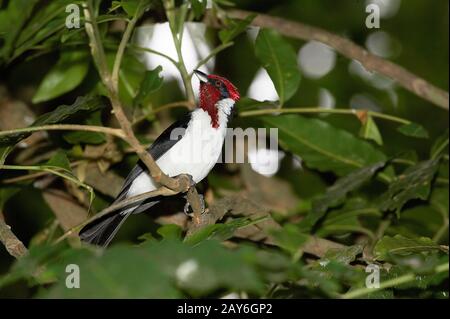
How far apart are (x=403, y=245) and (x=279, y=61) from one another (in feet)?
4.63

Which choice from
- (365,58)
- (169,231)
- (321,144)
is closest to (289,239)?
(169,231)

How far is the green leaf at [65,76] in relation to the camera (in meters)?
3.78

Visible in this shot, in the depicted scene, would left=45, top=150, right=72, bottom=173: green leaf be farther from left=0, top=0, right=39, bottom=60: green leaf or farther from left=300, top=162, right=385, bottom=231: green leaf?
left=300, top=162, right=385, bottom=231: green leaf

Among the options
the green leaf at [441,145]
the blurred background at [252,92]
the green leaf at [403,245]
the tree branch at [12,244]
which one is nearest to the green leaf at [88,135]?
the blurred background at [252,92]

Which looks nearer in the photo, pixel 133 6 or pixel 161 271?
pixel 161 271

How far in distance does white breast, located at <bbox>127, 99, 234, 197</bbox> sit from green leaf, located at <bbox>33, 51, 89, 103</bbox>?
23.4 inches

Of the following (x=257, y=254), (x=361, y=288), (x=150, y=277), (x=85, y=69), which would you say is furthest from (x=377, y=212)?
(x=150, y=277)

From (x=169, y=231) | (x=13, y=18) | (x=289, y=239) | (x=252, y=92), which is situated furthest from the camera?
(x=252, y=92)

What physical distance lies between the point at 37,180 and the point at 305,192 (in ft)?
5.81

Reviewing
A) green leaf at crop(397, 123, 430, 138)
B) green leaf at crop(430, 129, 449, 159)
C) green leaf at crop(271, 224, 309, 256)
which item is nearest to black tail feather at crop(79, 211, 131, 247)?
green leaf at crop(397, 123, 430, 138)

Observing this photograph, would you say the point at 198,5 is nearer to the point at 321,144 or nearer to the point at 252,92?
the point at 321,144

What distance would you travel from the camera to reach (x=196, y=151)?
3.66 meters

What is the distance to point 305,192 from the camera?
4898 millimetres

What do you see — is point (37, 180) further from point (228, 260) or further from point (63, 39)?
point (228, 260)
